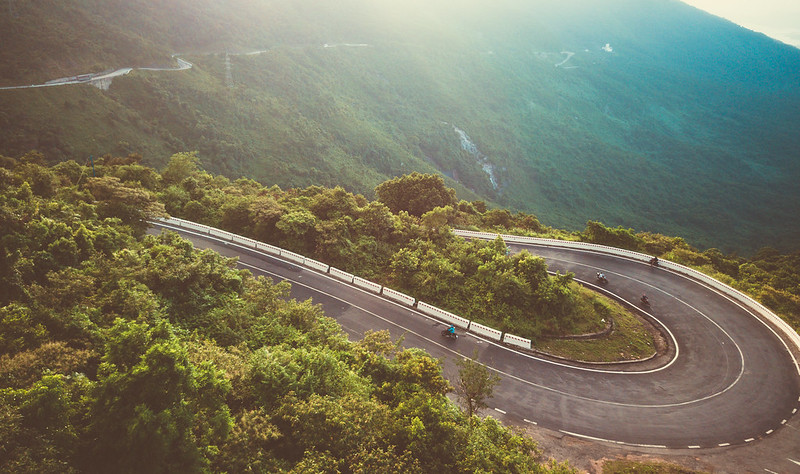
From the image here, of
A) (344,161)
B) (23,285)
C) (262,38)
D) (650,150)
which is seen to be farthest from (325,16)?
(23,285)

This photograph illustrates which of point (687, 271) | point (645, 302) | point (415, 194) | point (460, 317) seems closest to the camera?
point (460, 317)

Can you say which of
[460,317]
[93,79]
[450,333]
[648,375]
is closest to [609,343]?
[648,375]

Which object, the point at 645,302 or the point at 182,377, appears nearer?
the point at 182,377

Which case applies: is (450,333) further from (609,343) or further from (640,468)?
(640,468)

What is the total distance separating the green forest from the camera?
33.1ft

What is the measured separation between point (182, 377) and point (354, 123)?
4688 inches

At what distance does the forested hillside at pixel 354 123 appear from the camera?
7631 centimetres

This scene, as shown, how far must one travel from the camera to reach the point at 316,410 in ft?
42.2

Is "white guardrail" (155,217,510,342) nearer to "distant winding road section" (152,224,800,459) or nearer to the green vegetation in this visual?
"distant winding road section" (152,224,800,459)

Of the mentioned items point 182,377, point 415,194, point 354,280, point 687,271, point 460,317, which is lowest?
point 354,280

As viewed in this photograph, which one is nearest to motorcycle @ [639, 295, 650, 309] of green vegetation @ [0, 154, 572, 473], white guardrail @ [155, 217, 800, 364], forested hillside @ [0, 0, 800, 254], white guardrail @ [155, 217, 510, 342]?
white guardrail @ [155, 217, 800, 364]

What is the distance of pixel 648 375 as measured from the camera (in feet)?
85.8

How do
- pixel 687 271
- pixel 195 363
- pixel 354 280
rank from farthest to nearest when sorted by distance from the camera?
pixel 687 271, pixel 354 280, pixel 195 363

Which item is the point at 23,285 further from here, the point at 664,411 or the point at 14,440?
the point at 664,411
